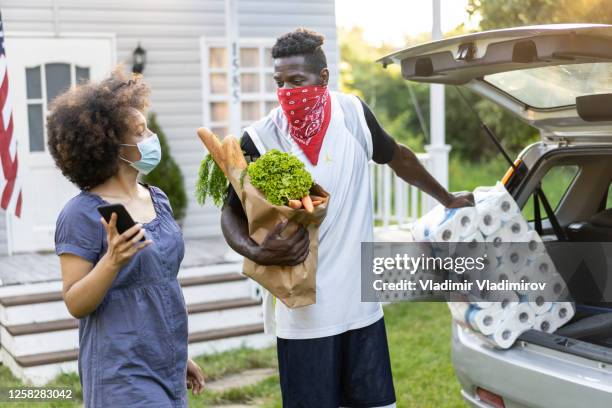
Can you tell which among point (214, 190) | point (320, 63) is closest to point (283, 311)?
point (214, 190)

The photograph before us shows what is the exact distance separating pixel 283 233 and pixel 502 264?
4.71 feet

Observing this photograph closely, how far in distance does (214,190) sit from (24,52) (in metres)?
5.57

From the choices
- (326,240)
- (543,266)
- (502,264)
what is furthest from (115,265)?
(543,266)

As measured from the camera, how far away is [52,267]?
7.39 meters

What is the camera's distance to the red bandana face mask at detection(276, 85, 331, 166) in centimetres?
335

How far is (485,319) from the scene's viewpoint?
3.90m

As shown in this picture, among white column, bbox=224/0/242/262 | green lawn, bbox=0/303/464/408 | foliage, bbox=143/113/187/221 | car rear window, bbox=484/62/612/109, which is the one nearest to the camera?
car rear window, bbox=484/62/612/109

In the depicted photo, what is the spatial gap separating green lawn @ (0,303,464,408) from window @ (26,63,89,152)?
2.67 meters

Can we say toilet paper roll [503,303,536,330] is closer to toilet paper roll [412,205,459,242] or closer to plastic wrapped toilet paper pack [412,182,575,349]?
plastic wrapped toilet paper pack [412,182,575,349]

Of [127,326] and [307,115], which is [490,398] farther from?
[127,326]

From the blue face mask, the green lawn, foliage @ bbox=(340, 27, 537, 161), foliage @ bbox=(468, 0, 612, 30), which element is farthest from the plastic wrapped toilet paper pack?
foliage @ bbox=(340, 27, 537, 161)

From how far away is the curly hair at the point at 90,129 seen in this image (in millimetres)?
2826

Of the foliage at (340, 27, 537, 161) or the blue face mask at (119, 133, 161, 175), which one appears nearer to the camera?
the blue face mask at (119, 133, 161, 175)

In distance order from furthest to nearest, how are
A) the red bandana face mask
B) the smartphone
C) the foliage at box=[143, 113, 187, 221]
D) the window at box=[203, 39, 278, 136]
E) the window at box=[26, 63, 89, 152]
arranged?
1. the window at box=[203, 39, 278, 136]
2. the foliage at box=[143, 113, 187, 221]
3. the window at box=[26, 63, 89, 152]
4. the red bandana face mask
5. the smartphone
